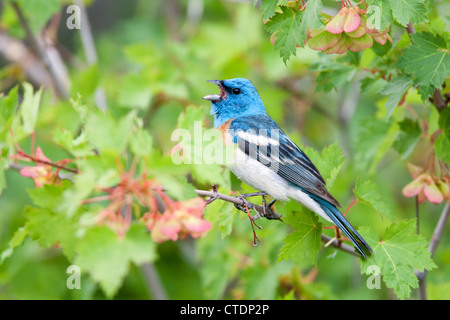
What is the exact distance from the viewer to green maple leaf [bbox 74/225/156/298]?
4.97ft

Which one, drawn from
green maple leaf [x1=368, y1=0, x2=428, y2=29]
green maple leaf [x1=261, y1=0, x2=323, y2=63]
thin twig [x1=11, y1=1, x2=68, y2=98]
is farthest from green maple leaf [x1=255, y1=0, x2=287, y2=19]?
thin twig [x1=11, y1=1, x2=68, y2=98]

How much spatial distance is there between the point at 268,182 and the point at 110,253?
1310mm

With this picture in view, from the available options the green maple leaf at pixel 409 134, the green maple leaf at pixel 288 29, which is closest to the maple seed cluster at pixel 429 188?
the green maple leaf at pixel 409 134

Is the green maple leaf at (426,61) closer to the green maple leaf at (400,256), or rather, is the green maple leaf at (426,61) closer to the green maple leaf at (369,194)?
the green maple leaf at (369,194)

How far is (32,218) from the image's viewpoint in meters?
2.11

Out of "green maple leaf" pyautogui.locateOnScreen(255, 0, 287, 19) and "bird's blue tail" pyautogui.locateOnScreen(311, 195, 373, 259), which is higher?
"green maple leaf" pyautogui.locateOnScreen(255, 0, 287, 19)

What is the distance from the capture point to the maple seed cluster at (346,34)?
6.90ft

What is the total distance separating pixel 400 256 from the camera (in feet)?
7.54

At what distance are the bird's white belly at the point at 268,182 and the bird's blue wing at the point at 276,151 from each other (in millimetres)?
40

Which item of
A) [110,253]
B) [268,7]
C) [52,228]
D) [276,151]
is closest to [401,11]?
[268,7]

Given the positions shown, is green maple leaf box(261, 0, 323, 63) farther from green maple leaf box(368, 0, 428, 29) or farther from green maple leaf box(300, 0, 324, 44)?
green maple leaf box(368, 0, 428, 29)

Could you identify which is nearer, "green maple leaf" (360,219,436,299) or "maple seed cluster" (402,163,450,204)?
"green maple leaf" (360,219,436,299)
